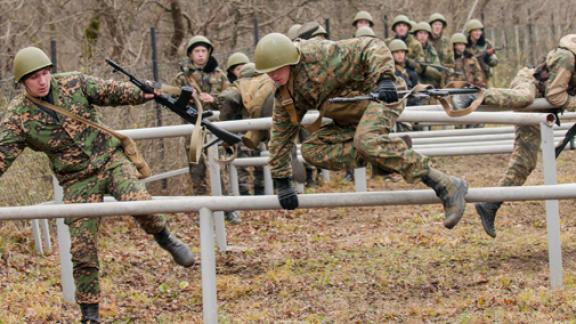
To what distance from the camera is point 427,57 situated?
13.4 meters

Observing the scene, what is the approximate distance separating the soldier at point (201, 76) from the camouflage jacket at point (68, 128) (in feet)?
12.9

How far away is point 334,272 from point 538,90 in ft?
6.68

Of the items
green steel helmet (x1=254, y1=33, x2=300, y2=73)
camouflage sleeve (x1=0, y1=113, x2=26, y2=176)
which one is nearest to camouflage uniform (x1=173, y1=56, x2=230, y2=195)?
camouflage sleeve (x1=0, y1=113, x2=26, y2=176)

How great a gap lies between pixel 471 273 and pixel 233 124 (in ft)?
6.64

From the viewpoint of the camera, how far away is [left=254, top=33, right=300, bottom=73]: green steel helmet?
5316 millimetres

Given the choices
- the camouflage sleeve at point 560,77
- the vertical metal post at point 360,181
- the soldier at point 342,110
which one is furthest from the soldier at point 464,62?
the soldier at point 342,110

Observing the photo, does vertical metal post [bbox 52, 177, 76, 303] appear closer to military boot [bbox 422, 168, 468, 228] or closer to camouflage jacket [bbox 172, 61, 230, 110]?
military boot [bbox 422, 168, 468, 228]

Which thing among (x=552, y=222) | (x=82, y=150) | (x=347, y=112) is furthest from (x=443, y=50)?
(x=82, y=150)

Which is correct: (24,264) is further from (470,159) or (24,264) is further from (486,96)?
(470,159)

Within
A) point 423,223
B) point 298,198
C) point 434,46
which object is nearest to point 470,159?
point 434,46

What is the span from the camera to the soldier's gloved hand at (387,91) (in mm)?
5152

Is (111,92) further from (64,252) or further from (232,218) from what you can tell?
(232,218)

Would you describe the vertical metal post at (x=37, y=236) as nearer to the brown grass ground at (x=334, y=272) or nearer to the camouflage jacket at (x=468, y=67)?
the brown grass ground at (x=334, y=272)

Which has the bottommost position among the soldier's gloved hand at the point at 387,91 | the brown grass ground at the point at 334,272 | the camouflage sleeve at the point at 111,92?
the brown grass ground at the point at 334,272
